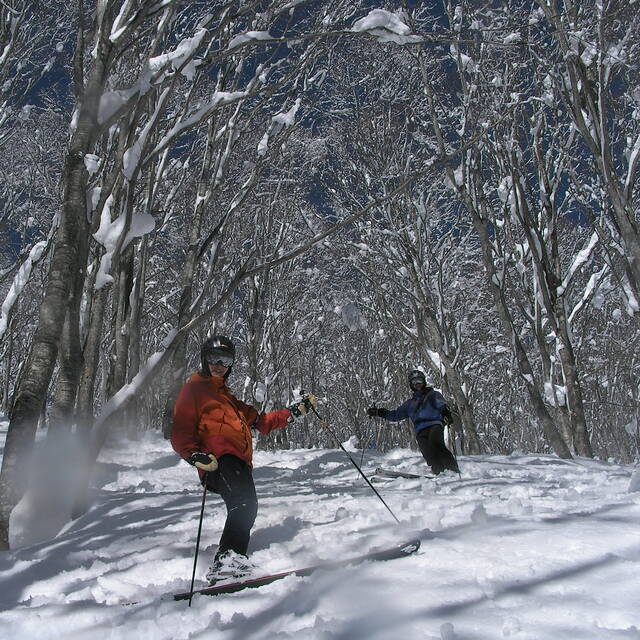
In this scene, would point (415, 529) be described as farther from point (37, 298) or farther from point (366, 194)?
point (37, 298)

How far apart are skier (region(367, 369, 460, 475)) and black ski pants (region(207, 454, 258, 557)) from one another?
3406mm

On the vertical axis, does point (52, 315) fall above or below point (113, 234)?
below

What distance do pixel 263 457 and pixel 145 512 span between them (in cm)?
441

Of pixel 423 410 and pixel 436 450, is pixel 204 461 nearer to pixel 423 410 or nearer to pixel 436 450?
pixel 436 450

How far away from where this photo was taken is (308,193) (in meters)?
12.4

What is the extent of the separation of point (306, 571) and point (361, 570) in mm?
263

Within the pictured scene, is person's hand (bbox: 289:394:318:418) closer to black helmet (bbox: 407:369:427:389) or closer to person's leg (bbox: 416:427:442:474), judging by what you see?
person's leg (bbox: 416:427:442:474)

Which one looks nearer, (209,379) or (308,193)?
(209,379)

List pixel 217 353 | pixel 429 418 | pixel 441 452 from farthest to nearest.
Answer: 1. pixel 429 418
2. pixel 441 452
3. pixel 217 353

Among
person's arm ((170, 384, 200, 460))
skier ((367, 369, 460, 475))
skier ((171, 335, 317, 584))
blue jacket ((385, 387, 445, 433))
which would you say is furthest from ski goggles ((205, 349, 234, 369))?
blue jacket ((385, 387, 445, 433))

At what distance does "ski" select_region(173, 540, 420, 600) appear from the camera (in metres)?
2.08

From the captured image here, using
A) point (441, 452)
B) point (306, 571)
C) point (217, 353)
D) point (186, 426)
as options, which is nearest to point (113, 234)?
point (217, 353)

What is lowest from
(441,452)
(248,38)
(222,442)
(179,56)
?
(441,452)

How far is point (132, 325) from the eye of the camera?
24.4 feet
